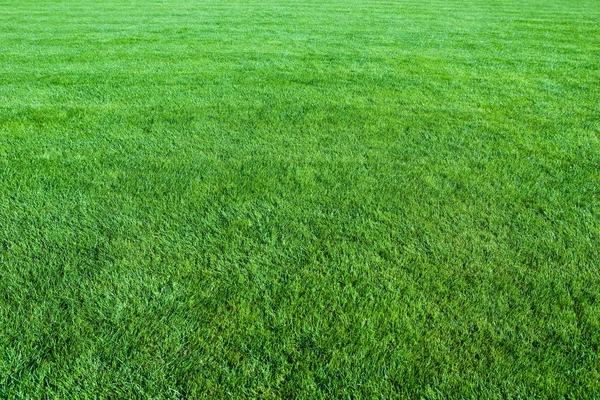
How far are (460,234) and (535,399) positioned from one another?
879 mm

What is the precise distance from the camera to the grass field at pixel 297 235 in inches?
56.2

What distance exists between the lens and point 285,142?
9.89 feet

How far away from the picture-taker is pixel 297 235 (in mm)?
2057

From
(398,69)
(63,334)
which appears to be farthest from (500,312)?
(398,69)

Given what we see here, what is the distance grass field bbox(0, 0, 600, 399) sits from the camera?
143cm

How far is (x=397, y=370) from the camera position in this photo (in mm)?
1417

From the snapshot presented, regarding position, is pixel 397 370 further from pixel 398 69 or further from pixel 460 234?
pixel 398 69

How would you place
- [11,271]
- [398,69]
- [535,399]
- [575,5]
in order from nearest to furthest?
[535,399] → [11,271] → [398,69] → [575,5]

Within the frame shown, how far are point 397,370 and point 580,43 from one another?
24.6 ft

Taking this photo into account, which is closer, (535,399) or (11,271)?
(535,399)

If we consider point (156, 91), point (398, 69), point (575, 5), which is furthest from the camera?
point (575, 5)

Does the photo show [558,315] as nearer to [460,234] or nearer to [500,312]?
[500,312]

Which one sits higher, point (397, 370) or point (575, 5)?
point (575, 5)

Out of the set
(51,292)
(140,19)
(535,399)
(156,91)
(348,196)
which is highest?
(140,19)
